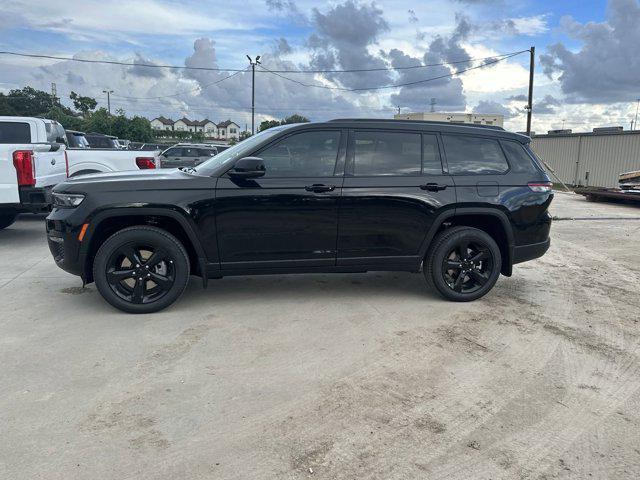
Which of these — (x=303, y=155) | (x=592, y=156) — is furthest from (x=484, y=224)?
(x=592, y=156)

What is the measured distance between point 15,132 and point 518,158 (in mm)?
8348

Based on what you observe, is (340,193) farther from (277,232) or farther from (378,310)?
(378,310)

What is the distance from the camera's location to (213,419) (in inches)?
118

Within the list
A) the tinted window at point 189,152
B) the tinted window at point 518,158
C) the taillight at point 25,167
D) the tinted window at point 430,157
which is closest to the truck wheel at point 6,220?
the taillight at point 25,167

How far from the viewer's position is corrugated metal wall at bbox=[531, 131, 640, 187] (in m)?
22.6

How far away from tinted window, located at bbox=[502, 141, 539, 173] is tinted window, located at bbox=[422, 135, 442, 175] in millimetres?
805

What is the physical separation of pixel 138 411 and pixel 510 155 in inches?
172

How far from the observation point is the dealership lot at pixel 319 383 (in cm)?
264

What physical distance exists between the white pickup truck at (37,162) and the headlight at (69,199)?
3.27 m

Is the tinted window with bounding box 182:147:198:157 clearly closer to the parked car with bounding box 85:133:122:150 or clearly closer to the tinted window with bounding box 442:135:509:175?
the parked car with bounding box 85:133:122:150

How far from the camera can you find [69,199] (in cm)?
461

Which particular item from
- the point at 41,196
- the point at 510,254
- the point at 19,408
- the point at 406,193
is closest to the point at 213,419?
the point at 19,408

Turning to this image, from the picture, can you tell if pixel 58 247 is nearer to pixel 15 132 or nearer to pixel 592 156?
pixel 15 132

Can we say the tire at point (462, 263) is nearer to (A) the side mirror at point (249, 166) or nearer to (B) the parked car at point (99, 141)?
(A) the side mirror at point (249, 166)
